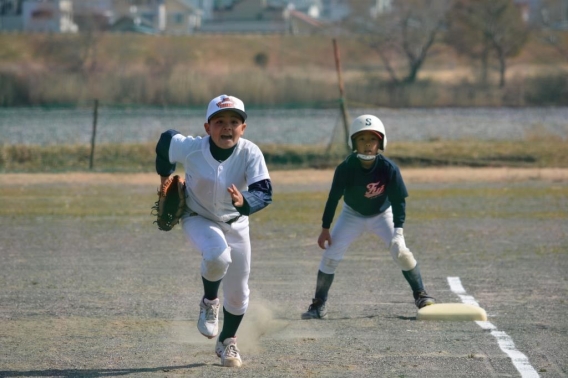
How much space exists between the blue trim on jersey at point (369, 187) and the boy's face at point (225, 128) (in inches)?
89.1

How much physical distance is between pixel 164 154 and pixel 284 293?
11.4 feet

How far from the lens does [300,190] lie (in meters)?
20.1

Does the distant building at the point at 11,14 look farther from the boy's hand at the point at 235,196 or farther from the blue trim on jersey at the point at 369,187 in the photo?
the boy's hand at the point at 235,196

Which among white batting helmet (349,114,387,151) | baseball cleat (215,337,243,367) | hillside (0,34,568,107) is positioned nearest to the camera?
baseball cleat (215,337,243,367)

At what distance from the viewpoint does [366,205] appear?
871 centimetres

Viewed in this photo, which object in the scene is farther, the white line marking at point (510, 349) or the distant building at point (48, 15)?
the distant building at point (48, 15)

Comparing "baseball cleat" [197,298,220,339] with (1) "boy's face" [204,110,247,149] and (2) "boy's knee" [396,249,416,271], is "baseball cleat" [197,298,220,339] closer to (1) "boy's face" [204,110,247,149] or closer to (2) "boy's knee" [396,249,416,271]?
(1) "boy's face" [204,110,247,149]

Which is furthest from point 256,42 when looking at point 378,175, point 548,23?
point 378,175

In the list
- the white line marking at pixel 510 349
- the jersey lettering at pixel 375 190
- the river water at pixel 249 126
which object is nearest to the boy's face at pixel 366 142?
the jersey lettering at pixel 375 190

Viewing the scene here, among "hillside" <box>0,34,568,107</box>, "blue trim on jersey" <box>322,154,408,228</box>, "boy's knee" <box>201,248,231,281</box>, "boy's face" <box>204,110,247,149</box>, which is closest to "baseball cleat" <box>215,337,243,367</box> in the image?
"boy's knee" <box>201,248,231,281</box>

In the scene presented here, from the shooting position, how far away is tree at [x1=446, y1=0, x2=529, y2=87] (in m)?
49.8

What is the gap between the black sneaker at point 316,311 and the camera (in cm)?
858

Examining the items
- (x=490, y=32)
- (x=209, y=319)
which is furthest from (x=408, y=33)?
Result: (x=209, y=319)

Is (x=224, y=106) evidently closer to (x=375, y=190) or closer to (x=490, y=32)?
(x=375, y=190)
